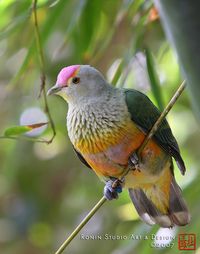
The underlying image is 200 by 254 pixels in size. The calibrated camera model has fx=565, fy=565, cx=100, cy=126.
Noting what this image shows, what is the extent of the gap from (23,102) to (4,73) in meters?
0.31

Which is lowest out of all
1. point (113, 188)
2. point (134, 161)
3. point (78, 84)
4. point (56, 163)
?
point (56, 163)

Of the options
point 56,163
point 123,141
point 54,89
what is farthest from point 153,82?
point 56,163

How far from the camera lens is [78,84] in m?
2.37

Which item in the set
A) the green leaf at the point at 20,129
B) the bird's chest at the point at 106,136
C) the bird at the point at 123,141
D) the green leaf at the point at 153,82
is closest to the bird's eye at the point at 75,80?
the bird at the point at 123,141

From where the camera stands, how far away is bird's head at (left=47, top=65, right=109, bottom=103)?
2.30 metres

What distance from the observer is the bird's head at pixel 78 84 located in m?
2.30

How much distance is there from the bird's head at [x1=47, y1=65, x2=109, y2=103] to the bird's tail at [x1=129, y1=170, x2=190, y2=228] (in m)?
0.47

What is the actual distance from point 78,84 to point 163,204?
642 mm

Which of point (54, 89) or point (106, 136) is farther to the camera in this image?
point (54, 89)

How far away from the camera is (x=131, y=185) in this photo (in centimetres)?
230

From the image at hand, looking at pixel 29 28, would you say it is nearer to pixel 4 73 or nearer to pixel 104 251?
pixel 4 73

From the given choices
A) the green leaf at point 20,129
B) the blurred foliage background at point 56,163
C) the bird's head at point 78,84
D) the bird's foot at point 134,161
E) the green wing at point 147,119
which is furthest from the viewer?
the blurred foliage background at point 56,163

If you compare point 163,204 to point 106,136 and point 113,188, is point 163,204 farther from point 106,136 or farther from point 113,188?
point 106,136

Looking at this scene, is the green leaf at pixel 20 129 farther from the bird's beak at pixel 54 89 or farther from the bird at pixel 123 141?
the bird's beak at pixel 54 89
